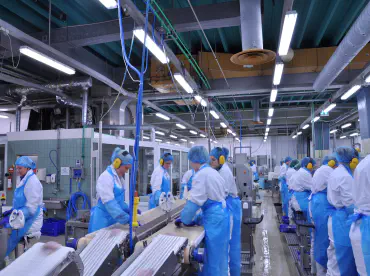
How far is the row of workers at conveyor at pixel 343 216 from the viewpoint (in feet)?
7.69

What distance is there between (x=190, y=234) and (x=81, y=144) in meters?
4.06

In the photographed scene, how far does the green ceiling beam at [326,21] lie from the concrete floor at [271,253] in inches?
136

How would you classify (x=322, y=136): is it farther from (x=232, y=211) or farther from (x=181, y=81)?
(x=232, y=211)

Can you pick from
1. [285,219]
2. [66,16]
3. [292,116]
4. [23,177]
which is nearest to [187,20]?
[66,16]

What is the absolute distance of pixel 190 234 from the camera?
2352 mm

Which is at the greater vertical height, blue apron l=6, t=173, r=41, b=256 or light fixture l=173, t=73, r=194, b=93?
light fixture l=173, t=73, r=194, b=93

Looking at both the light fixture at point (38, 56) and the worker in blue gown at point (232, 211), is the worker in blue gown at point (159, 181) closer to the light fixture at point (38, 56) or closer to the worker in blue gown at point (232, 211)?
the worker in blue gown at point (232, 211)

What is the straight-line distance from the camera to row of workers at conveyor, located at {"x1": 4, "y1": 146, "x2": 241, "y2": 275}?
8.29 ft

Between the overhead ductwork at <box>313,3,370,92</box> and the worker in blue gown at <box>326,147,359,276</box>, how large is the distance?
1.33m

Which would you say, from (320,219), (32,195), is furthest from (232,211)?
(32,195)

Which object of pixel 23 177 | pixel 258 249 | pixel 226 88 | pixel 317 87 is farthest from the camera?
pixel 226 88

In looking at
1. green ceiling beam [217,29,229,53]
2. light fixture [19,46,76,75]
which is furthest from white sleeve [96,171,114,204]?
green ceiling beam [217,29,229,53]

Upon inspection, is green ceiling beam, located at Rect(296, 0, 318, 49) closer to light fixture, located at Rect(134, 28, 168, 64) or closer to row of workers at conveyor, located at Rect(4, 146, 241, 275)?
light fixture, located at Rect(134, 28, 168, 64)

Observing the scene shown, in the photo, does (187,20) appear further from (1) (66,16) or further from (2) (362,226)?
(2) (362,226)
